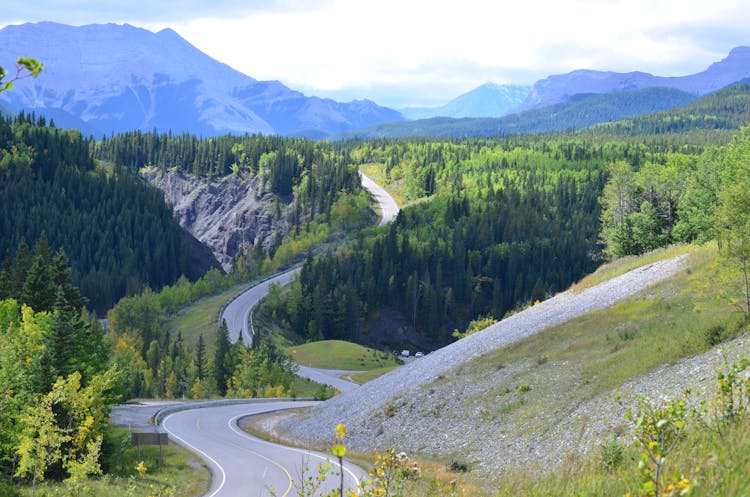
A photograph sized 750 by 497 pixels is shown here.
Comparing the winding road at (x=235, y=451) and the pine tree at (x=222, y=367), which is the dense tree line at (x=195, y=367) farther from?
the winding road at (x=235, y=451)

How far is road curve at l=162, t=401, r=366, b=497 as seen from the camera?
32.9m

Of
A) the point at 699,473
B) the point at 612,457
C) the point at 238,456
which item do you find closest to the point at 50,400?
the point at 238,456

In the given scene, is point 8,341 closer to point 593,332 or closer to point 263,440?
point 263,440

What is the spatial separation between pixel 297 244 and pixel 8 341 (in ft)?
484

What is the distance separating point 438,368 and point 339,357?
220 feet

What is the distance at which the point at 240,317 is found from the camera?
135500mm

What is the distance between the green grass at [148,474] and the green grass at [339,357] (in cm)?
6101

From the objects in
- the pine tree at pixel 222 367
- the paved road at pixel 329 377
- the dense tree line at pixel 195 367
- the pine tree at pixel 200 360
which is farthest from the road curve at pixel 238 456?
the pine tree at pixel 200 360

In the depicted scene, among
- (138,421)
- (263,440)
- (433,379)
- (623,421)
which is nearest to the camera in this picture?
(623,421)

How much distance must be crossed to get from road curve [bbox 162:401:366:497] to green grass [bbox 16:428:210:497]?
32.7 inches

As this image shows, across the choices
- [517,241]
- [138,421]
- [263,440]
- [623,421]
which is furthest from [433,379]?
[517,241]

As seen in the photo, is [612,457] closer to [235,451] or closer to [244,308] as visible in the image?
[235,451]

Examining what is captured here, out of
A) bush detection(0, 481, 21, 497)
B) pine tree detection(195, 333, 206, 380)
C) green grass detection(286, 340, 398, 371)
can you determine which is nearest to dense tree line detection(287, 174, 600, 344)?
green grass detection(286, 340, 398, 371)

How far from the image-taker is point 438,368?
153 ft
